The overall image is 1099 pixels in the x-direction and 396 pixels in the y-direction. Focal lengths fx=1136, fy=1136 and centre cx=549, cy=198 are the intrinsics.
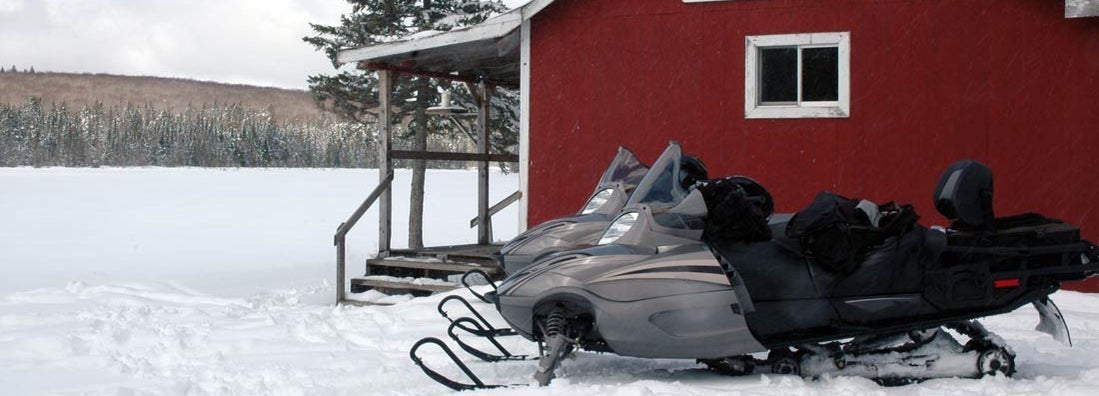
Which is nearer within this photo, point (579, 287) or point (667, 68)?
point (579, 287)

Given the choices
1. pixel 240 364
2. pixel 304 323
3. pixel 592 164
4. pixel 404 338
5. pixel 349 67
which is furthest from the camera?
pixel 349 67

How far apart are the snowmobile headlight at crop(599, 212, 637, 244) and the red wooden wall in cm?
473

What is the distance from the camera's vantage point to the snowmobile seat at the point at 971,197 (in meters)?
5.38

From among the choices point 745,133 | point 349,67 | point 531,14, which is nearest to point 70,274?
point 349,67

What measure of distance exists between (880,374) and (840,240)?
0.69m

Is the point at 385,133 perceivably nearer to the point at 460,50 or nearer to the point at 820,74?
the point at 460,50

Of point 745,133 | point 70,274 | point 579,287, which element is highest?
point 745,133

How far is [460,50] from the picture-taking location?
38.7ft

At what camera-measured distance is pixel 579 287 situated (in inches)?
207

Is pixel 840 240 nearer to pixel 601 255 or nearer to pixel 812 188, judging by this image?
pixel 601 255

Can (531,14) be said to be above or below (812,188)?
above

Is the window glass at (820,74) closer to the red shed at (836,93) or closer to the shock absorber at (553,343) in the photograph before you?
the red shed at (836,93)

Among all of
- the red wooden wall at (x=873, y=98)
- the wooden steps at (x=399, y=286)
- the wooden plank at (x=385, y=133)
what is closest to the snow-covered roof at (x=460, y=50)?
the wooden plank at (x=385, y=133)

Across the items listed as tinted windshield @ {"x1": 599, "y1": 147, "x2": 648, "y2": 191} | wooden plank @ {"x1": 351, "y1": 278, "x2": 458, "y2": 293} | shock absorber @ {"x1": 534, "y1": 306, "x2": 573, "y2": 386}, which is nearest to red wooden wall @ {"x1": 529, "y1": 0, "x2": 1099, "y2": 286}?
wooden plank @ {"x1": 351, "y1": 278, "x2": 458, "y2": 293}
